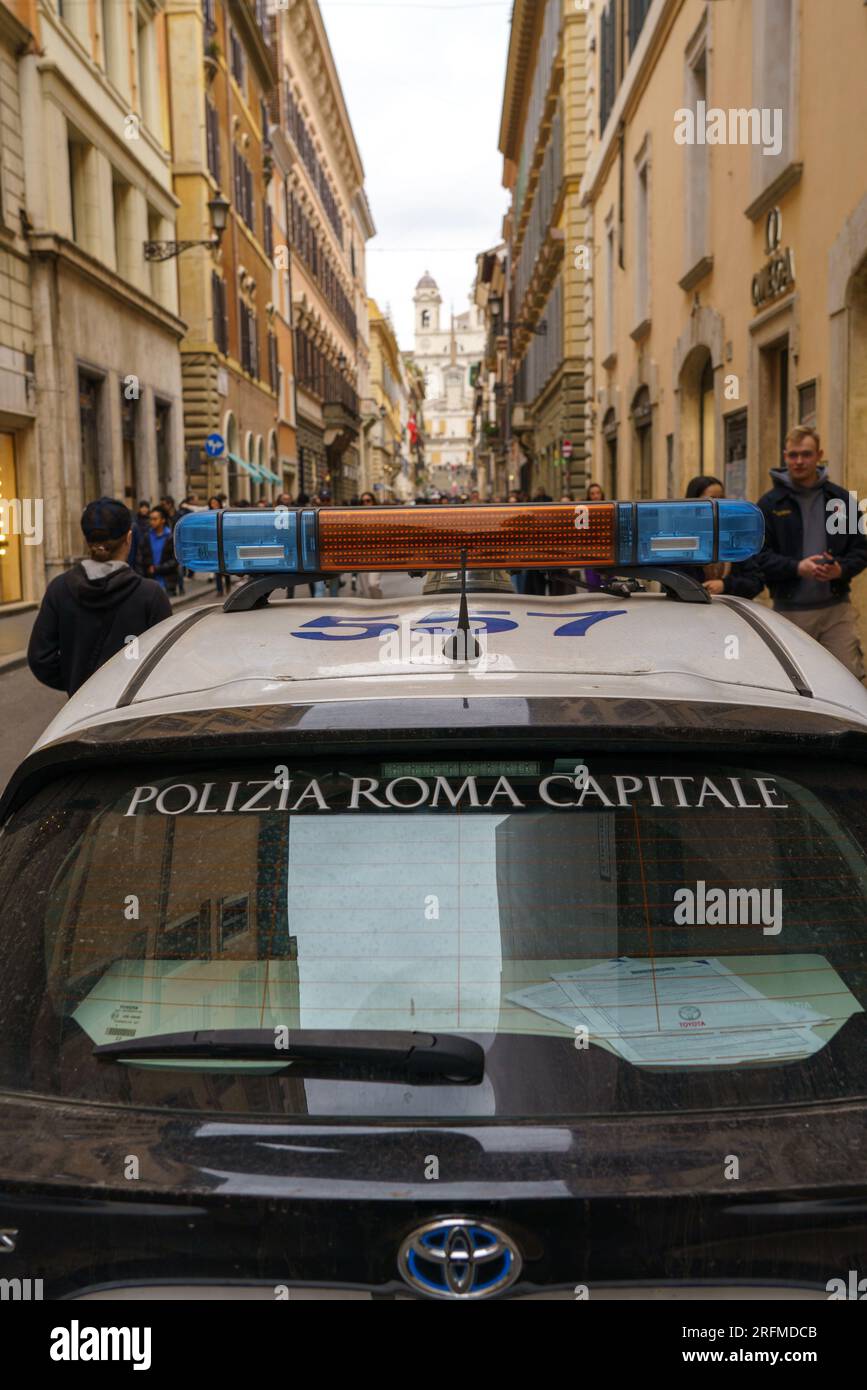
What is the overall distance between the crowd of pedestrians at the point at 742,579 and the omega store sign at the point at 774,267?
5.49 m

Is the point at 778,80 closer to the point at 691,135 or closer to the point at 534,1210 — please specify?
the point at 691,135

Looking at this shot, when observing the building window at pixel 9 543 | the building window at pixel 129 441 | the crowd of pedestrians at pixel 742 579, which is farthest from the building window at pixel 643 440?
the crowd of pedestrians at pixel 742 579

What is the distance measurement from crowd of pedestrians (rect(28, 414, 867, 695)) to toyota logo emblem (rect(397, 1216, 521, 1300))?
3.95 metres

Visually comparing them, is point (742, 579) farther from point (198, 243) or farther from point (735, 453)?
point (198, 243)

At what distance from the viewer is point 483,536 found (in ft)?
8.07

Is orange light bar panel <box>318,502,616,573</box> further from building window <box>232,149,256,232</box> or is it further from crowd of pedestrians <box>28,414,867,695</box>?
building window <box>232,149,256,232</box>

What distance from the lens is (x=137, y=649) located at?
2.32 m

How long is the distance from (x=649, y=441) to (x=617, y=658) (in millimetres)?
20714

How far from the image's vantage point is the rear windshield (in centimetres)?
165

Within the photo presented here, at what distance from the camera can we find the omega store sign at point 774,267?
12570 mm

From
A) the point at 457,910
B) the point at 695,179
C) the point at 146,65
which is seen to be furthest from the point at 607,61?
the point at 457,910

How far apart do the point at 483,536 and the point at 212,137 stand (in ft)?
107

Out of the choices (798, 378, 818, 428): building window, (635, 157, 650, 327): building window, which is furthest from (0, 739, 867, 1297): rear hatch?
(635, 157, 650, 327): building window

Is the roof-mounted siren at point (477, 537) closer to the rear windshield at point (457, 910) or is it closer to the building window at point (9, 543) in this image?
the rear windshield at point (457, 910)
